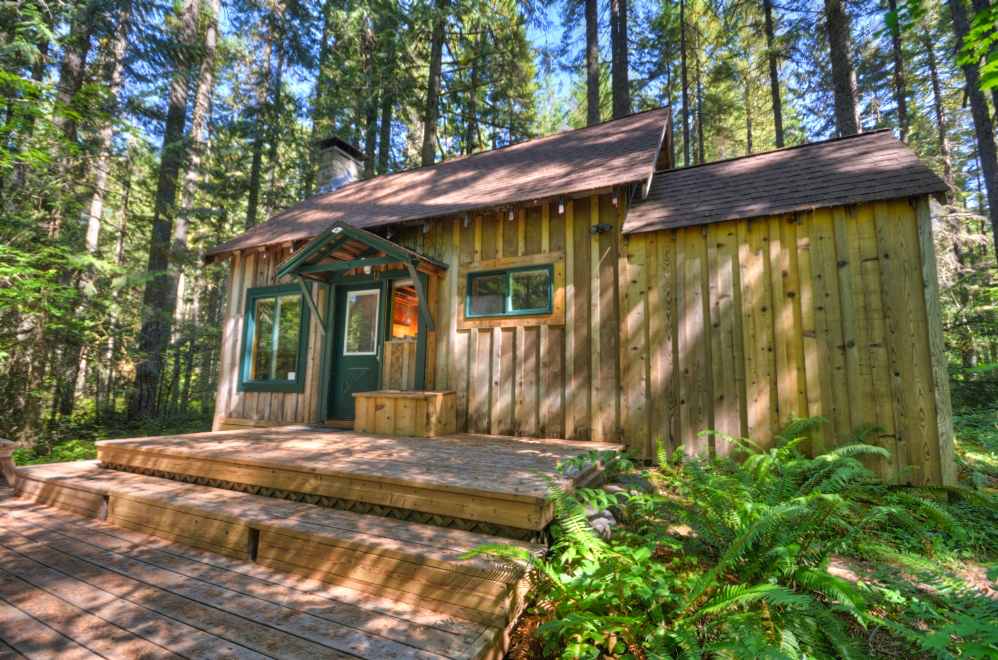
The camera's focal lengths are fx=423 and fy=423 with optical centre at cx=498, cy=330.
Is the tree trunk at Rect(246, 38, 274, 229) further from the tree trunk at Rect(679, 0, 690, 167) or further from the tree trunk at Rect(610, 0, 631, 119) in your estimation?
the tree trunk at Rect(679, 0, 690, 167)

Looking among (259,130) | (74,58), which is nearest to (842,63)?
(259,130)

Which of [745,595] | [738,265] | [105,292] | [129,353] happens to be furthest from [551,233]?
[129,353]

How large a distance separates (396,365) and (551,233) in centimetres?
289

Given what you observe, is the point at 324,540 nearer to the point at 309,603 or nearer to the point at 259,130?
the point at 309,603

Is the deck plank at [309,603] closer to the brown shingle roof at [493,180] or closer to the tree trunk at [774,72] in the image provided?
the brown shingle roof at [493,180]

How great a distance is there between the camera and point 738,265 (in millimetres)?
4594

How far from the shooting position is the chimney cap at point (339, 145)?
9910 mm

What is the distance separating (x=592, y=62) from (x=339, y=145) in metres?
6.74

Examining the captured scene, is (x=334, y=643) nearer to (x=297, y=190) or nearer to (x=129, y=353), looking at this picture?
(x=129, y=353)

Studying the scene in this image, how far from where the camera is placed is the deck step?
6.68ft

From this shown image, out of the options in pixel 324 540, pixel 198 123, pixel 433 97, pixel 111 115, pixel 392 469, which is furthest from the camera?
pixel 433 97

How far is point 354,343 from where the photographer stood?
21.8 ft

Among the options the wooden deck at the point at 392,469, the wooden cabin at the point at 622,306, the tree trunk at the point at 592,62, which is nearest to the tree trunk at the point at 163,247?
the wooden cabin at the point at 622,306

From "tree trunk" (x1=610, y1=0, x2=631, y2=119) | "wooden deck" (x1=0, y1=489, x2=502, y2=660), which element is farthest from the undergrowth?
"tree trunk" (x1=610, y1=0, x2=631, y2=119)
